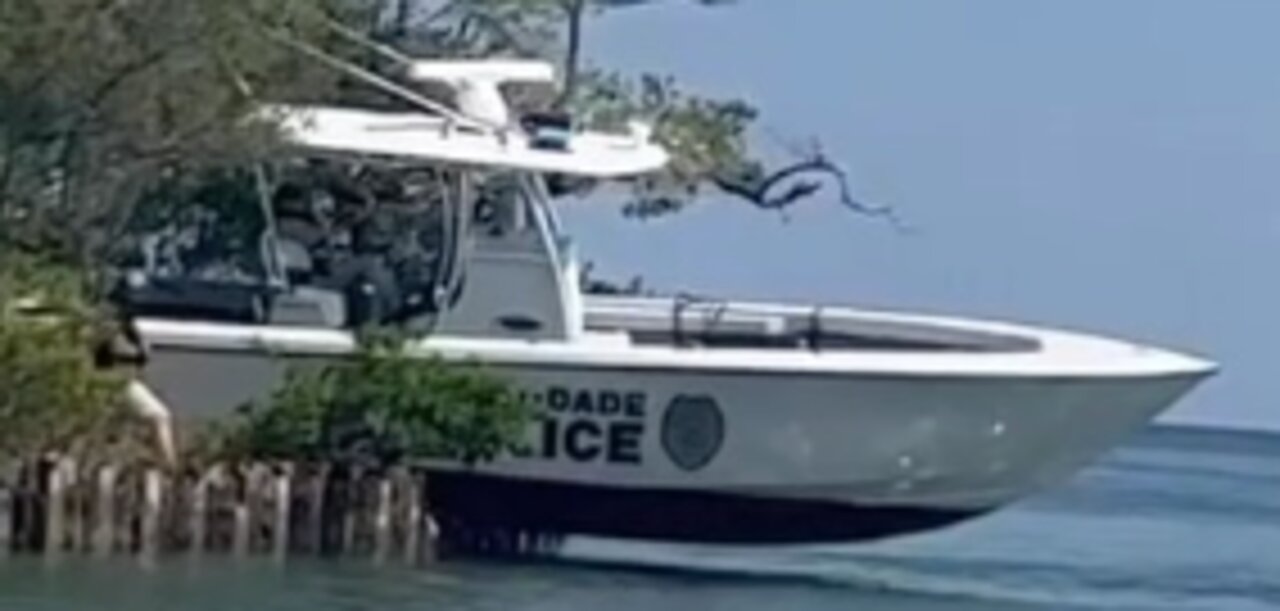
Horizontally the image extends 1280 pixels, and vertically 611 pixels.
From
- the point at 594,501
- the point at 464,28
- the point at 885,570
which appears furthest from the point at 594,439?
the point at 464,28

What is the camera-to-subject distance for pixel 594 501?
33625 millimetres

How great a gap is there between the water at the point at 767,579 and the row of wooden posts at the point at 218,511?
314mm

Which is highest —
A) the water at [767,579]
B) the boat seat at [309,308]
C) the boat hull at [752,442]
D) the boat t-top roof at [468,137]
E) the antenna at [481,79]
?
the antenna at [481,79]

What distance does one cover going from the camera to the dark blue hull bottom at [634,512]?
33531 mm

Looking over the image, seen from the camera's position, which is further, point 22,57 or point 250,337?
point 250,337

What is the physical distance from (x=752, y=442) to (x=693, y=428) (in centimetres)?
40

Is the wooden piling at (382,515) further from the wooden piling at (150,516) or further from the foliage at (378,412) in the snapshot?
the wooden piling at (150,516)

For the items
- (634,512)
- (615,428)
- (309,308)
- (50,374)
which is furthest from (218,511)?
(634,512)

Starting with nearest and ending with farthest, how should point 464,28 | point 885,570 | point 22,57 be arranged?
point 22,57
point 885,570
point 464,28

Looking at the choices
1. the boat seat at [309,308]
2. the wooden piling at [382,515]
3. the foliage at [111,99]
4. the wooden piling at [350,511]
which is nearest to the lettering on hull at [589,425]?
the wooden piling at [382,515]

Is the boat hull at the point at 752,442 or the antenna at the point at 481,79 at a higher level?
the antenna at the point at 481,79

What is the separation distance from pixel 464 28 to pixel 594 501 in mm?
8171

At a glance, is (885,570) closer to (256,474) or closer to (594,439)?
(594,439)

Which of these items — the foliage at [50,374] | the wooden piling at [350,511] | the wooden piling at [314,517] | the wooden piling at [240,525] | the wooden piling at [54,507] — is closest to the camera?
the foliage at [50,374]
